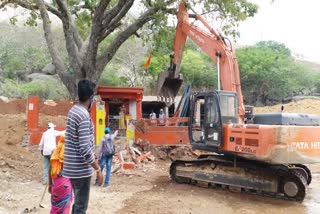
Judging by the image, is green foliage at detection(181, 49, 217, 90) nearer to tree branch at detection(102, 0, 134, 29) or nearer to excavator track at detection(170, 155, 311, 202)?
tree branch at detection(102, 0, 134, 29)

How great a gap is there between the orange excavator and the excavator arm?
0.09ft

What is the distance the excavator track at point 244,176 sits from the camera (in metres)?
10.2

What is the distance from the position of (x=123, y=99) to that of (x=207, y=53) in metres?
11.5

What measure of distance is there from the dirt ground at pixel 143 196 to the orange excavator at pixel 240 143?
1.12 ft

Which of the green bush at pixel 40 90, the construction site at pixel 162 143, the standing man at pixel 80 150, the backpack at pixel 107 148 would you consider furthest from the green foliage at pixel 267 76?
the standing man at pixel 80 150

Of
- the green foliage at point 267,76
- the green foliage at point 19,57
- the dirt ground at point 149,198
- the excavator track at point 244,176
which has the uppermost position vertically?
the green foliage at point 19,57

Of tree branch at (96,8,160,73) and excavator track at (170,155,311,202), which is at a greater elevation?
tree branch at (96,8,160,73)

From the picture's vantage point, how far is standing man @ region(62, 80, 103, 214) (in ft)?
15.1

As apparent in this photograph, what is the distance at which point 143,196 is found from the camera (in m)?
9.96

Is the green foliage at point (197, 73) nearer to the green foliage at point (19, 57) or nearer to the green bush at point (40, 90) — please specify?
the green bush at point (40, 90)

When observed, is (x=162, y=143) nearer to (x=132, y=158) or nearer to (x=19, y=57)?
(x=132, y=158)

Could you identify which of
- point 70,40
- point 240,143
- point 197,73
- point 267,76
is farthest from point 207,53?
point 197,73

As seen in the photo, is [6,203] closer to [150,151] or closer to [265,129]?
[265,129]

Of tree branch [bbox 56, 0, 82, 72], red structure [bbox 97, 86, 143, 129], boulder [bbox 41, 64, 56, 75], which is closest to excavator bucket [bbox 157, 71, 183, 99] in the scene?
tree branch [bbox 56, 0, 82, 72]
